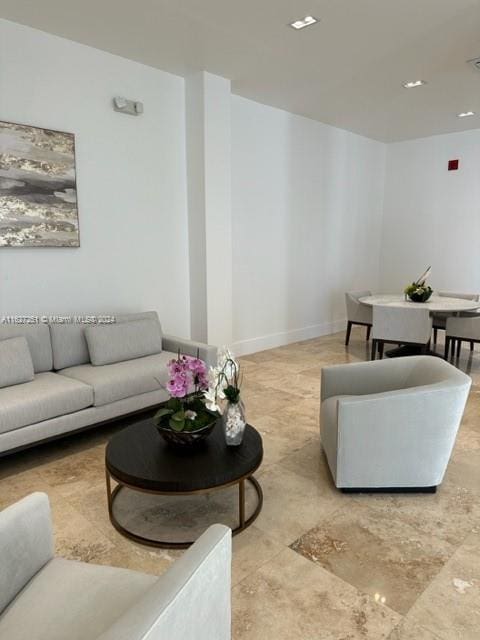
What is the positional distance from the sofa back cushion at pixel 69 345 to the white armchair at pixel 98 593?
2.20m

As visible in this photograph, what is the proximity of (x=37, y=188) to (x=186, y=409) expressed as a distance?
2.37m

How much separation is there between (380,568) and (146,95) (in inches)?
166

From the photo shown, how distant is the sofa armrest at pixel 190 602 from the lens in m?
0.87

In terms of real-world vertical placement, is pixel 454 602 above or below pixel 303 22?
below

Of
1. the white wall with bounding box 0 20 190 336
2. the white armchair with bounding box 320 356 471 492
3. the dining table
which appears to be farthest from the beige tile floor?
the dining table

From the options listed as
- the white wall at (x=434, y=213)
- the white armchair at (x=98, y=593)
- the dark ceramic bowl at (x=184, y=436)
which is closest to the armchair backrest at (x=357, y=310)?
the white wall at (x=434, y=213)

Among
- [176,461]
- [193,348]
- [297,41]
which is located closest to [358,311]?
[193,348]

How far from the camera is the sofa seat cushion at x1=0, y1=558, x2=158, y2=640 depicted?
111 centimetres

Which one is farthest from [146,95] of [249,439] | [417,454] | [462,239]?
[462,239]

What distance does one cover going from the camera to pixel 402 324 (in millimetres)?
4715

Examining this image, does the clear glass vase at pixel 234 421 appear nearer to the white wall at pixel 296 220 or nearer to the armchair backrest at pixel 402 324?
the armchair backrest at pixel 402 324

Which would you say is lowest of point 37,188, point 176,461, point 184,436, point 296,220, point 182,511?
point 182,511

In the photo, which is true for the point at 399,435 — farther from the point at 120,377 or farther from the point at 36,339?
the point at 36,339

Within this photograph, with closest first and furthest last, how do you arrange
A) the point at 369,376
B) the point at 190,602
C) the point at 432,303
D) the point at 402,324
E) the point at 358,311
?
the point at 190,602, the point at 369,376, the point at 402,324, the point at 432,303, the point at 358,311
